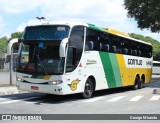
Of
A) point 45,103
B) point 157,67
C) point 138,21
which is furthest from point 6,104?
point 157,67

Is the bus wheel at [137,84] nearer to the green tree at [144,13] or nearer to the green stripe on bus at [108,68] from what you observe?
the green stripe on bus at [108,68]

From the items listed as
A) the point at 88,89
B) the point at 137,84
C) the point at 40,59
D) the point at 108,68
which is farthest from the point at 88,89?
the point at 137,84

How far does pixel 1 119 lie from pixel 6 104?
4063mm

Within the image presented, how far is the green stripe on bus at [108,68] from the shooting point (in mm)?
19578

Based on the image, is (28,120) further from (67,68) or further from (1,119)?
(67,68)

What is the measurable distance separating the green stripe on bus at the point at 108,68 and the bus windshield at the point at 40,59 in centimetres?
391

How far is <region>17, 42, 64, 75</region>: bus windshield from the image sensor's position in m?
15.6

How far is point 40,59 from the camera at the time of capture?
1598 centimetres

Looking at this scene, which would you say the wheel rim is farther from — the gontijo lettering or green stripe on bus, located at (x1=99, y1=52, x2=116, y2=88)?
the gontijo lettering

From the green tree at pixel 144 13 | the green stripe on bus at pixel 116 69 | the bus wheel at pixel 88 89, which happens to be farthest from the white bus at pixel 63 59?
the green tree at pixel 144 13

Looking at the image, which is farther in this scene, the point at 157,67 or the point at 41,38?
the point at 157,67

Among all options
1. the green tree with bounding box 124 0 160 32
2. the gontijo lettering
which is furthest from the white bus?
Answer: the green tree with bounding box 124 0 160 32

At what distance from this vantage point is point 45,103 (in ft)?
51.9

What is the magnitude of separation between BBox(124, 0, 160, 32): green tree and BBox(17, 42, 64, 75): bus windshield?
57.1 feet
